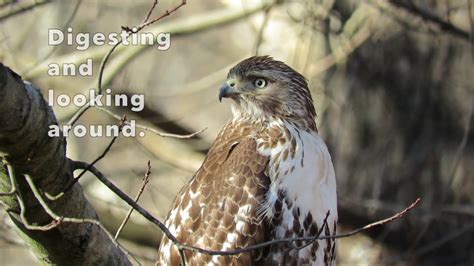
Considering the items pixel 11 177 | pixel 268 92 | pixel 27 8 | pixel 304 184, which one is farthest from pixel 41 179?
Result: pixel 27 8

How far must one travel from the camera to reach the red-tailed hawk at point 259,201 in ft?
15.3

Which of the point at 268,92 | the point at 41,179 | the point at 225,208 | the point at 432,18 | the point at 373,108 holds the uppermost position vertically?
the point at 41,179

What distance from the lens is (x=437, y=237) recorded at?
8.45 meters

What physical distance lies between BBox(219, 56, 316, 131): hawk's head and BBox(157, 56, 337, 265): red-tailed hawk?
20 centimetres

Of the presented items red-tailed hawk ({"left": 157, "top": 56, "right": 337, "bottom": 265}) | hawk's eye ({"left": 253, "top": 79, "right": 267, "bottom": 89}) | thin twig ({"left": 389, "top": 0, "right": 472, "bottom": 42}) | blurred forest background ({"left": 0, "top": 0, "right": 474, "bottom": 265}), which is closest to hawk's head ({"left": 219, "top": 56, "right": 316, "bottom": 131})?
hawk's eye ({"left": 253, "top": 79, "right": 267, "bottom": 89})

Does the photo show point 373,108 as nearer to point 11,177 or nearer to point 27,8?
point 27,8

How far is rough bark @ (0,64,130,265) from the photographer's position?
11.0 ft

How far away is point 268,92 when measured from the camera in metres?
5.32

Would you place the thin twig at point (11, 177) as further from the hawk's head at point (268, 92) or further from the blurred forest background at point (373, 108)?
the blurred forest background at point (373, 108)

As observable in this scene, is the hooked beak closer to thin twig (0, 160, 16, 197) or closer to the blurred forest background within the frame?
thin twig (0, 160, 16, 197)

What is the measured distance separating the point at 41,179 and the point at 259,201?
132 centimetres

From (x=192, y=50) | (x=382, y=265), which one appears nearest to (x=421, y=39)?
(x=382, y=265)

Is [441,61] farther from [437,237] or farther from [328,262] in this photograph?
[328,262]

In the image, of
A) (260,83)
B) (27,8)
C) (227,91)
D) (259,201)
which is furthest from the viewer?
(27,8)
